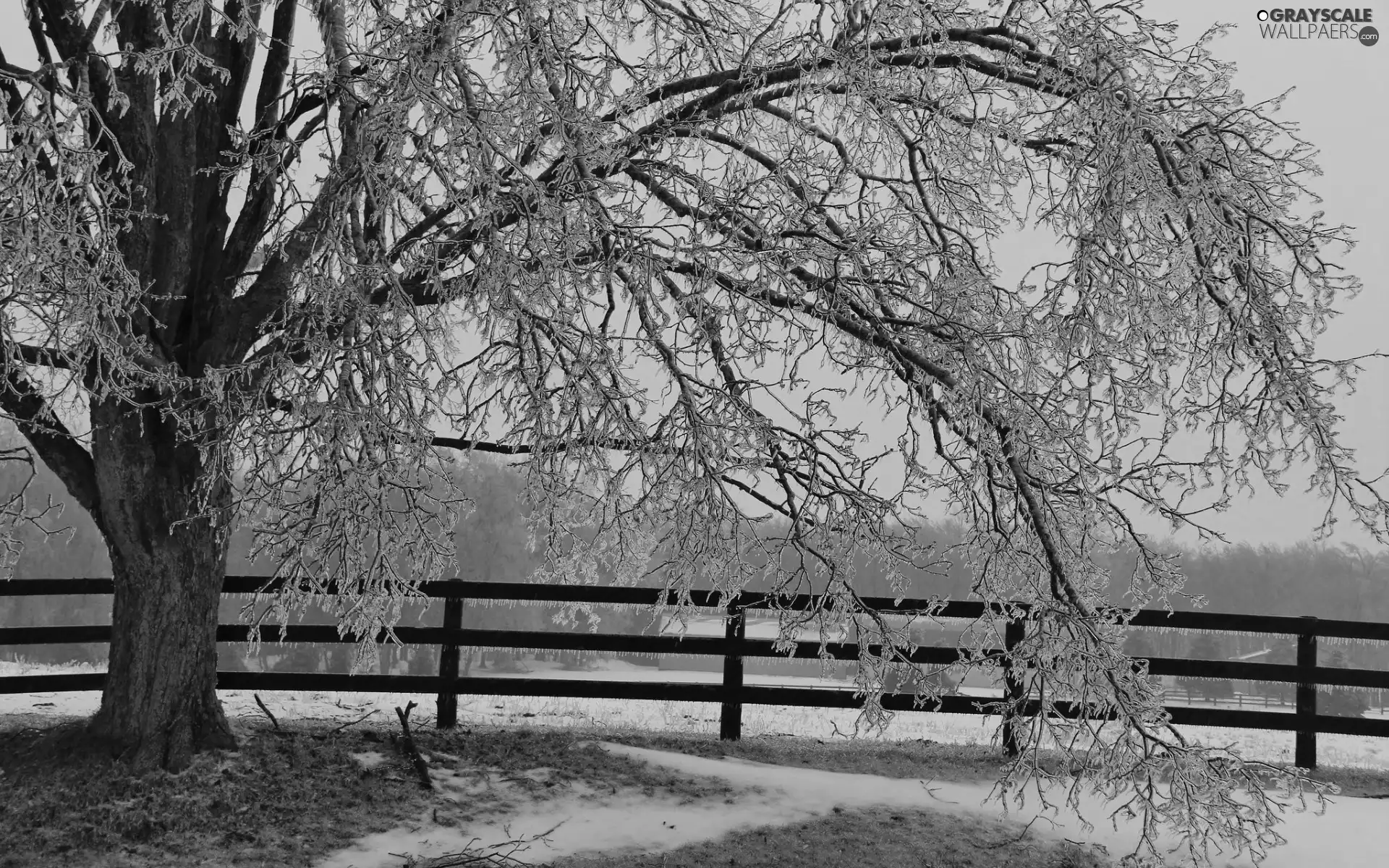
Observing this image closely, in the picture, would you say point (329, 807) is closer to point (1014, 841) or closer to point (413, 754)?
point (413, 754)

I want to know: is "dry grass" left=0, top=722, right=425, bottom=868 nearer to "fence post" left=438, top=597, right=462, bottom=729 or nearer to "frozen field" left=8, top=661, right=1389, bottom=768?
"fence post" left=438, top=597, right=462, bottom=729

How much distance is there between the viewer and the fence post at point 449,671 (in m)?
7.73

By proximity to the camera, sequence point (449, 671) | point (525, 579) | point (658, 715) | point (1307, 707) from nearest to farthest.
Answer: point (449, 671) < point (1307, 707) < point (658, 715) < point (525, 579)

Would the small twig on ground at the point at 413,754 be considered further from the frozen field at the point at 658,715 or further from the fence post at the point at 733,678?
the fence post at the point at 733,678

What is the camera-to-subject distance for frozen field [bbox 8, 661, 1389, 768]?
8836mm

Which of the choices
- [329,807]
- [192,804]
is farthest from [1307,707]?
[192,804]

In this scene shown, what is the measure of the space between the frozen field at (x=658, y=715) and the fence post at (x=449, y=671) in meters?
0.50

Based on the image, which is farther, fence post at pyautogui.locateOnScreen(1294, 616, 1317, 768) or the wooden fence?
fence post at pyautogui.locateOnScreen(1294, 616, 1317, 768)

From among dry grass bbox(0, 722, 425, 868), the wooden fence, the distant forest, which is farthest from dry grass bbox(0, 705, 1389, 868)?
the distant forest

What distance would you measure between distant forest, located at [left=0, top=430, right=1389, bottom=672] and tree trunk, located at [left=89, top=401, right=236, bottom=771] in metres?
11.1

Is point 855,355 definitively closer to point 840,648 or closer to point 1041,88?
point 1041,88

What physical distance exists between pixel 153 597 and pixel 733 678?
4.31 m

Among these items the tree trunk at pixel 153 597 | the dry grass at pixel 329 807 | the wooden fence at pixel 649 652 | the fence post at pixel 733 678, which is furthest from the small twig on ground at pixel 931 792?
the tree trunk at pixel 153 597

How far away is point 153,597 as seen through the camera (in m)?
6.64
